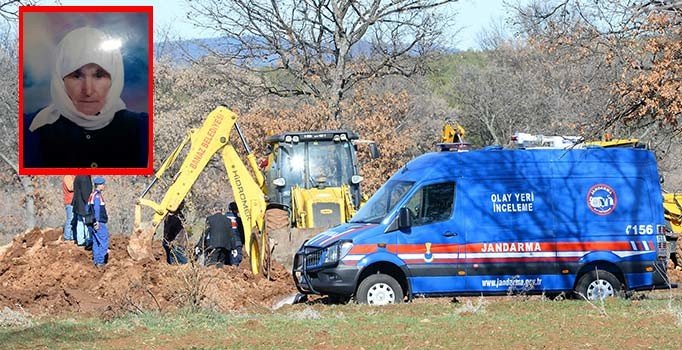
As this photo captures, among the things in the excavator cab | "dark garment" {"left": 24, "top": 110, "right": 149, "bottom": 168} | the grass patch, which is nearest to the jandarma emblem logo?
the grass patch

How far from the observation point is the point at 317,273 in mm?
17406

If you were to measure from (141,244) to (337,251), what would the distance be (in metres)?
8.64

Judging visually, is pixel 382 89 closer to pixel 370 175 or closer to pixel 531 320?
pixel 370 175

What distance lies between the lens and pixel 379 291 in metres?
17.2

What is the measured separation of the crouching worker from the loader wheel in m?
3.20

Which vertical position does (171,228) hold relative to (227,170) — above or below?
below

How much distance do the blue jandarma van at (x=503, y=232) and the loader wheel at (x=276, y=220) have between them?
399cm

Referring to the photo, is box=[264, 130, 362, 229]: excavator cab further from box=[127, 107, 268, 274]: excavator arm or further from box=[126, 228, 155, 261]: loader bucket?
box=[126, 228, 155, 261]: loader bucket

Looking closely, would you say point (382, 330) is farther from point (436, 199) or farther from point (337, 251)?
point (436, 199)

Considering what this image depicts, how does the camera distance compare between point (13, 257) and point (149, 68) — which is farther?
point (13, 257)

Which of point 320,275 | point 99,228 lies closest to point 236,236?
point 99,228

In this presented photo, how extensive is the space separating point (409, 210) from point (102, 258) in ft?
26.0

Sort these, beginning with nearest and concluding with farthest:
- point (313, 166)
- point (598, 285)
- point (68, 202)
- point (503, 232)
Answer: point (503, 232), point (598, 285), point (313, 166), point (68, 202)

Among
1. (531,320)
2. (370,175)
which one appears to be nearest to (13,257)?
(531,320)
